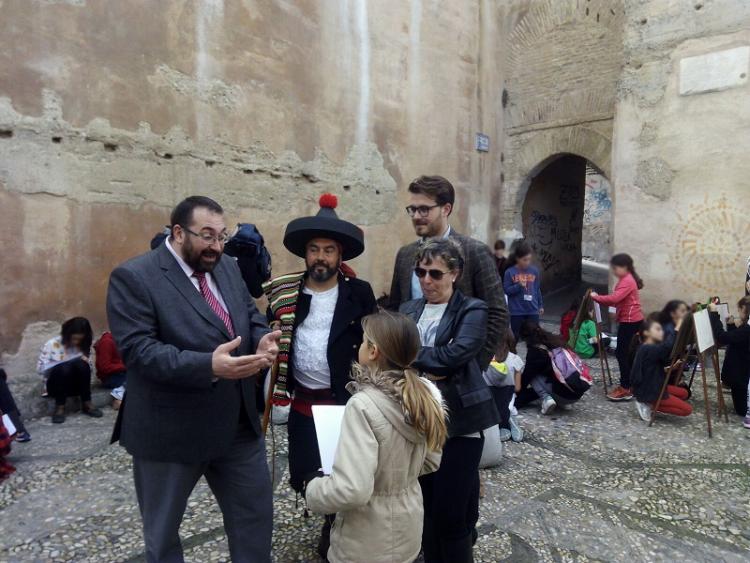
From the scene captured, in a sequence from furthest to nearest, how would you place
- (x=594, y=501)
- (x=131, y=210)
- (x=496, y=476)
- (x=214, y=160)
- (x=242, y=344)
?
(x=214, y=160)
(x=131, y=210)
(x=496, y=476)
(x=594, y=501)
(x=242, y=344)

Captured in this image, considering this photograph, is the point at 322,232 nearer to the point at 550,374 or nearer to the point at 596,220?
the point at 550,374

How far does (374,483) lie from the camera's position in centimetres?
185

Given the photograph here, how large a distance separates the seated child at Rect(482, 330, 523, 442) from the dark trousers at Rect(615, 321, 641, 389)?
6.19 ft

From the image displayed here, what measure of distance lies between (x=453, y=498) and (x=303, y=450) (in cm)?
76

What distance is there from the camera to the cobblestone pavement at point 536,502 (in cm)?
295

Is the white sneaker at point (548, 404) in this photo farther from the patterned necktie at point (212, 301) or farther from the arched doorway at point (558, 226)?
the arched doorway at point (558, 226)

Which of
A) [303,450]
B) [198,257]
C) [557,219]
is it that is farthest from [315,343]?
[557,219]

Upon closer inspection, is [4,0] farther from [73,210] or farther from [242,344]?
[242,344]

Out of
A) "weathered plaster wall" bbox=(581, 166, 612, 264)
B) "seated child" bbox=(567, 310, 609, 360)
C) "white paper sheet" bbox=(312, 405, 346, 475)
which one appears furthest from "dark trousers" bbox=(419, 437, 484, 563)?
"weathered plaster wall" bbox=(581, 166, 612, 264)

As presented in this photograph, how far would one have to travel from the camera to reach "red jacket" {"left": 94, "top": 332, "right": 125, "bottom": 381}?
5.36 m

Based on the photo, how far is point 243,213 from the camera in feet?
22.1

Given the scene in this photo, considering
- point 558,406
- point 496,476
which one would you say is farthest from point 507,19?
point 496,476

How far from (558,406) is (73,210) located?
16.4 ft

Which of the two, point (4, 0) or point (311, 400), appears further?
point (4, 0)
